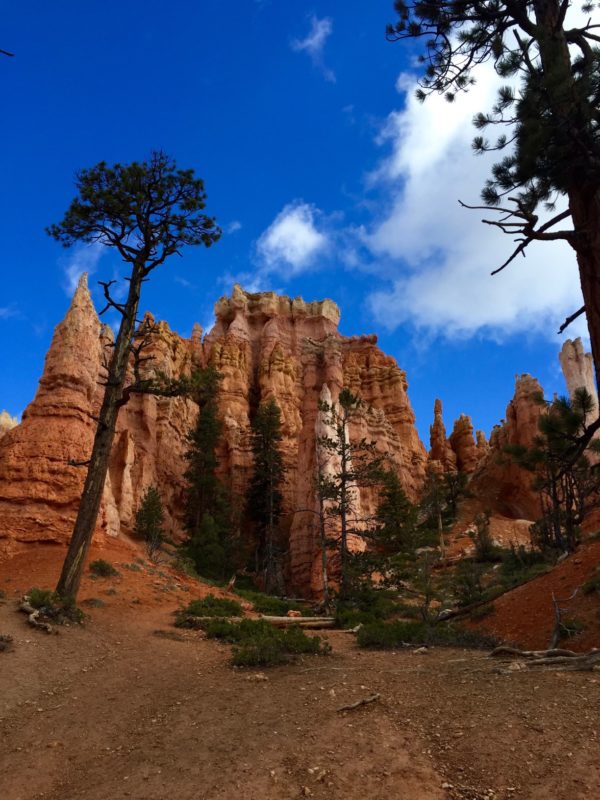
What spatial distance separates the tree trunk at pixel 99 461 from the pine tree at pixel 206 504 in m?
12.1

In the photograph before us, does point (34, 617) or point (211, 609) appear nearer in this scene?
point (34, 617)

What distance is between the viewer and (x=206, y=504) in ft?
123

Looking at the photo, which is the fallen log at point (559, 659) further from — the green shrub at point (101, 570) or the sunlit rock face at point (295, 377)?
the sunlit rock face at point (295, 377)

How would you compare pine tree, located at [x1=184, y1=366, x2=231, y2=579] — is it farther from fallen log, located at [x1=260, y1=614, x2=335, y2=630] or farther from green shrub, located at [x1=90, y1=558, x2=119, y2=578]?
fallen log, located at [x1=260, y1=614, x2=335, y2=630]

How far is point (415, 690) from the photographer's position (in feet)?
21.1

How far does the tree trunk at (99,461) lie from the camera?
11.8 m

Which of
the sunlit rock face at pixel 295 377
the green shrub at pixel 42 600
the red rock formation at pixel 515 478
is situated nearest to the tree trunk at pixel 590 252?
the green shrub at pixel 42 600

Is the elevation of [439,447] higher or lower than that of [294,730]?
higher

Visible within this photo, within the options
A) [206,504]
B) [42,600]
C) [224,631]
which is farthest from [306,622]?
[206,504]

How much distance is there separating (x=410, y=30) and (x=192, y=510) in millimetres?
33230

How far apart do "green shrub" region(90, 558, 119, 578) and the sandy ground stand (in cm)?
712

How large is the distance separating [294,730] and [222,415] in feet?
144

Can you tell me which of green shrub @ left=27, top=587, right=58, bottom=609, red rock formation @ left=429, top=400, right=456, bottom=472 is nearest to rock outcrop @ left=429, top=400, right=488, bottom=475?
red rock formation @ left=429, top=400, right=456, bottom=472

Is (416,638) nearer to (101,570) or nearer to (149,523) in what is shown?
(101,570)
